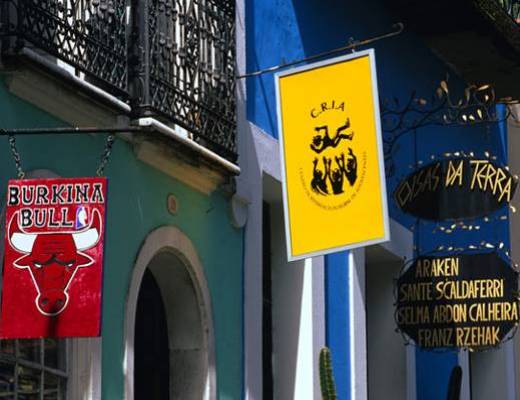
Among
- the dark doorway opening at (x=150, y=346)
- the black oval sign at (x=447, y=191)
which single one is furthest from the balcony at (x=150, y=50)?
the black oval sign at (x=447, y=191)

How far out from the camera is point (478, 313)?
1480cm

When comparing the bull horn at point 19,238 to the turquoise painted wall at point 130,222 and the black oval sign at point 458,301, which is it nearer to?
the turquoise painted wall at point 130,222

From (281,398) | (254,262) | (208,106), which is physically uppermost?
(208,106)

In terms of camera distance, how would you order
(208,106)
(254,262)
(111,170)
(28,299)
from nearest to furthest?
(28,299) < (111,170) < (208,106) < (254,262)

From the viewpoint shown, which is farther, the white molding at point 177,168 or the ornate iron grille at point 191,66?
the white molding at point 177,168

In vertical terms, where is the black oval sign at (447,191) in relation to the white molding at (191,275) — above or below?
above

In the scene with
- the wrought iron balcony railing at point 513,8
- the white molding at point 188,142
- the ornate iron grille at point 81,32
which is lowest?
the white molding at point 188,142

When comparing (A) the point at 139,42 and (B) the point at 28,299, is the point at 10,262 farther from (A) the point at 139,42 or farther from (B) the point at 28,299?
(A) the point at 139,42

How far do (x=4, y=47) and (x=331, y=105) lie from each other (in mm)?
3330

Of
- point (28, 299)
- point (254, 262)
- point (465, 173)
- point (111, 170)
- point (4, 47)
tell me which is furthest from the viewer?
point (465, 173)

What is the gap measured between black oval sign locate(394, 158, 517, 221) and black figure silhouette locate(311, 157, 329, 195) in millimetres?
2582

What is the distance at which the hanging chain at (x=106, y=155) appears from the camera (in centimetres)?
1025

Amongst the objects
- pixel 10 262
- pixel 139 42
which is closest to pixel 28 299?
pixel 10 262

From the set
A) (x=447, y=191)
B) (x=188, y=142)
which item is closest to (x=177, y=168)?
(x=188, y=142)
